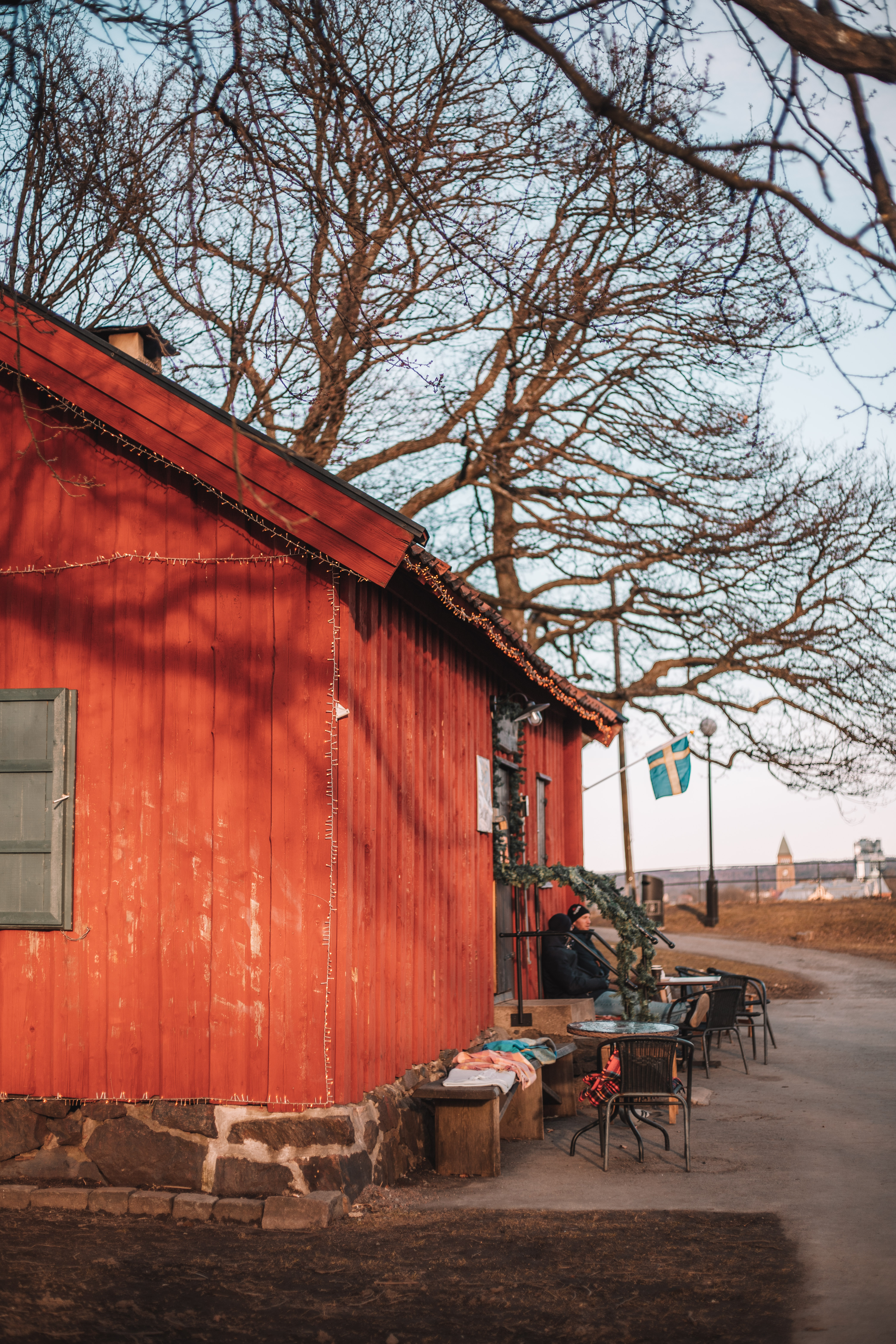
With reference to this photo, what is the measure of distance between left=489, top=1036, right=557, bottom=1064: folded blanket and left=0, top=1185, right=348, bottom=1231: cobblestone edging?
2.59 m

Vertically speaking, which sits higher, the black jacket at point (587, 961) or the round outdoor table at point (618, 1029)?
the black jacket at point (587, 961)

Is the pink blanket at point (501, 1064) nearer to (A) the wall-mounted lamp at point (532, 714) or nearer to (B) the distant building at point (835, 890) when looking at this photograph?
(A) the wall-mounted lamp at point (532, 714)

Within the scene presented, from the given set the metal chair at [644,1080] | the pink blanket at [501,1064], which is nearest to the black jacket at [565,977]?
the pink blanket at [501,1064]

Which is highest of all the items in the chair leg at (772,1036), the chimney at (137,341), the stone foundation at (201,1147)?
the chimney at (137,341)

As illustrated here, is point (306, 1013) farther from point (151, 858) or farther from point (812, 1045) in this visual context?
point (812, 1045)

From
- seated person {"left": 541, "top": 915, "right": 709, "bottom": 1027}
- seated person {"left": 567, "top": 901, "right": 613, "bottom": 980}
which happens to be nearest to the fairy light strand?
seated person {"left": 567, "top": 901, "right": 613, "bottom": 980}

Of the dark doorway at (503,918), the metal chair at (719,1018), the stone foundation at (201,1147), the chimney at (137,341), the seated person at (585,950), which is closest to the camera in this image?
the stone foundation at (201,1147)

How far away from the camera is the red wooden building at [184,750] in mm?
6742

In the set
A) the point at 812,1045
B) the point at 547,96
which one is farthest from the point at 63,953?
the point at 812,1045

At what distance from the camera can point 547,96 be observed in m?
5.84

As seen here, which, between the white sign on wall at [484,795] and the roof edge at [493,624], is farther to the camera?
the white sign on wall at [484,795]

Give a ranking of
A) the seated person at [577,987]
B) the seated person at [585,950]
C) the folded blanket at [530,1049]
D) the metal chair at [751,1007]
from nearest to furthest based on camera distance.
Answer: the folded blanket at [530,1049], the seated person at [577,987], the metal chair at [751,1007], the seated person at [585,950]

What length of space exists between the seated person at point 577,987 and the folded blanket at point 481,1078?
314cm

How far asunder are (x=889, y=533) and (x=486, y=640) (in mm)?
8560
